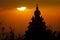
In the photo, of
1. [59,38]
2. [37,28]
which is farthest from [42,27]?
[59,38]

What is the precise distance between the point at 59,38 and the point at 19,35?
12.7ft

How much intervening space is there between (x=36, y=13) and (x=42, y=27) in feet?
4.54

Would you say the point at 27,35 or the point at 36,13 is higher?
the point at 36,13

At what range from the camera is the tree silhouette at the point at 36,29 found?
3189 cm

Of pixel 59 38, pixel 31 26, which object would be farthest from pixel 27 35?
pixel 59 38

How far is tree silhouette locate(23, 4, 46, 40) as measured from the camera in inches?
1256

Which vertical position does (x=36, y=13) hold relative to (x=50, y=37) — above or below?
above

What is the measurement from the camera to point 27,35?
106ft

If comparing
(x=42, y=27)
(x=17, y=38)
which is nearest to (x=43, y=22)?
(x=42, y=27)

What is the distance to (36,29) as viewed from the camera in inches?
1261

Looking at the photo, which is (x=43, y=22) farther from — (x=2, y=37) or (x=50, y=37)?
(x=2, y=37)

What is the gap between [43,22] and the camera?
32.7m

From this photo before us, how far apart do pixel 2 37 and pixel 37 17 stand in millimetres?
3948

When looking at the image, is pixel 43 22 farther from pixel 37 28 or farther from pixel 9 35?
pixel 9 35
